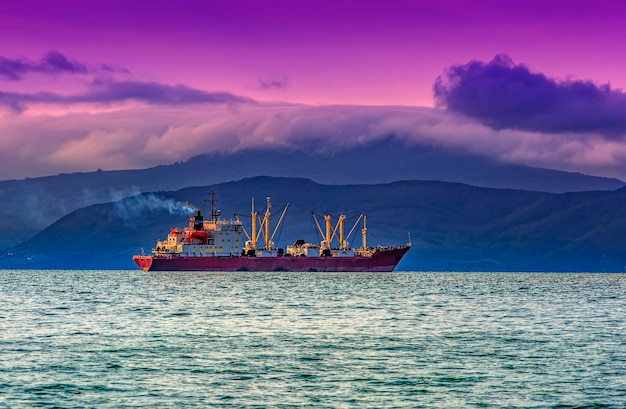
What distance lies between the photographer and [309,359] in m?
57.0

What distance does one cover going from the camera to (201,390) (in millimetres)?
46500

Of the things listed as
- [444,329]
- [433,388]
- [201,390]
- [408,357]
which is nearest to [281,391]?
[201,390]

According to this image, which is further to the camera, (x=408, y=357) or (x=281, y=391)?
(x=408, y=357)

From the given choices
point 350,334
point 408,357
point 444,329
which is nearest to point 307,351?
point 408,357

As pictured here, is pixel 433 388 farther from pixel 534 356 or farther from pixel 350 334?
pixel 350 334

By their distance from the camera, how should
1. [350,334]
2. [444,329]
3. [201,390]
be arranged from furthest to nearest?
[444,329]
[350,334]
[201,390]

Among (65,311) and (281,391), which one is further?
(65,311)

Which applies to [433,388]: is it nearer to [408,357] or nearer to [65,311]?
[408,357]

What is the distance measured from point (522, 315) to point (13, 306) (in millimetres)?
50495

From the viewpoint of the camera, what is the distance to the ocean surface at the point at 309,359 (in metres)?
45.1

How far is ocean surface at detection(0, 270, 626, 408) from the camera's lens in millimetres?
45094

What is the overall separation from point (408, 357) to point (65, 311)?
46502mm

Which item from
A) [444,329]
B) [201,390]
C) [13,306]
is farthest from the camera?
[13,306]

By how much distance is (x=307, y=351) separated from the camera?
6081 cm
